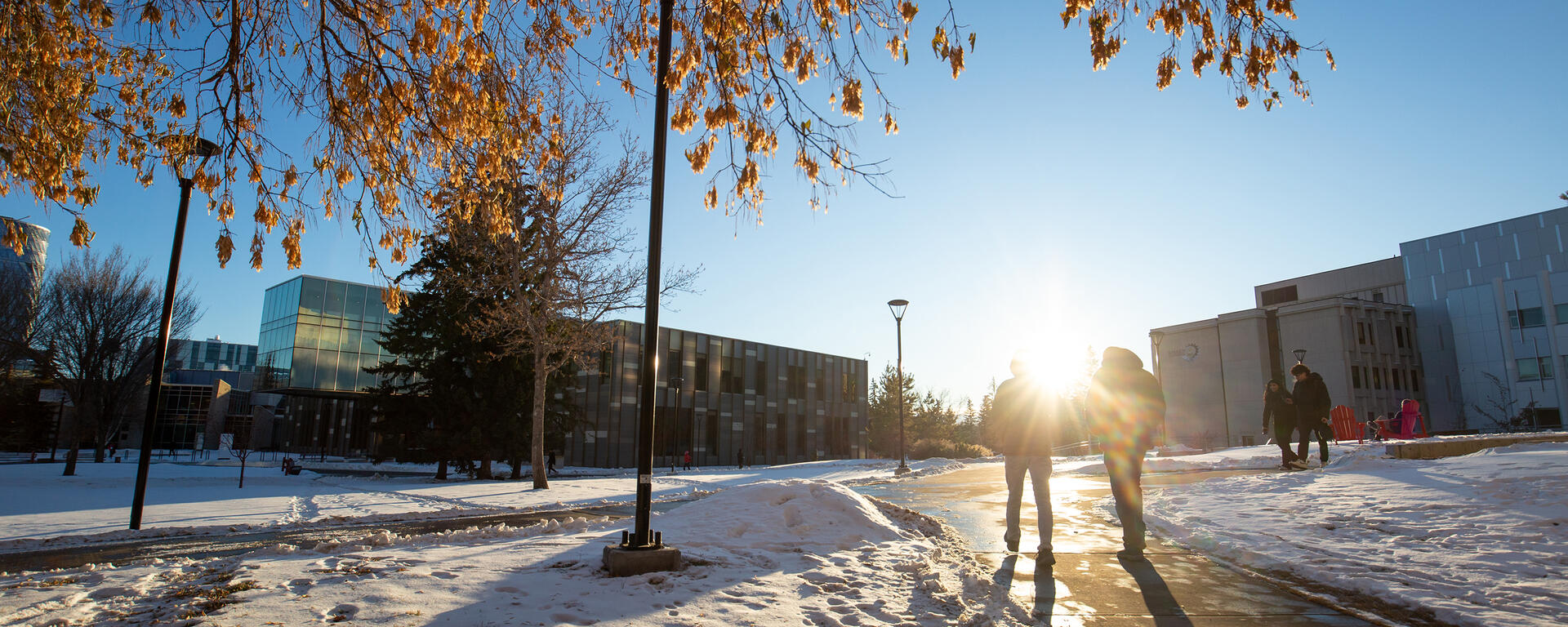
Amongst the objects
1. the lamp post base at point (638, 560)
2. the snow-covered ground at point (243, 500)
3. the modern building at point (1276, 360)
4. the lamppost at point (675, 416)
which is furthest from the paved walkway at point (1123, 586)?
the modern building at point (1276, 360)

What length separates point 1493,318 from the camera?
51.5 metres

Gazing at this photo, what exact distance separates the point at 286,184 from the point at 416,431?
61.1ft

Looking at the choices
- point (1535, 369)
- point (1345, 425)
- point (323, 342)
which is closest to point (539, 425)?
point (1345, 425)

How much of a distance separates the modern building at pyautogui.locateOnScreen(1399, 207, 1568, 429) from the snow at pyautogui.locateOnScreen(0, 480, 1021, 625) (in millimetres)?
56147

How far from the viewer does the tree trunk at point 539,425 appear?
1781 centimetres

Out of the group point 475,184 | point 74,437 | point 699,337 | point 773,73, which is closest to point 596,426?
point 699,337

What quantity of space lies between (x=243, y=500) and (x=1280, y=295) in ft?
261

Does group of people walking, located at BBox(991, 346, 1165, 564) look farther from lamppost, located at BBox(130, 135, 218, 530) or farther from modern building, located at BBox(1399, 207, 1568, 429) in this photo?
modern building, located at BBox(1399, 207, 1568, 429)

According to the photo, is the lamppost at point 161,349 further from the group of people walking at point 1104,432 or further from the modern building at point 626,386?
the modern building at point 626,386

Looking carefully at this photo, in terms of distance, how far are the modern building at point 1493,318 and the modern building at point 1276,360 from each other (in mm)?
1832

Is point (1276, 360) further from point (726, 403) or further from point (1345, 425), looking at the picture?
point (726, 403)

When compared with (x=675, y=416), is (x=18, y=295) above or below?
above

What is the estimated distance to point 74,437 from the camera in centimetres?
2164

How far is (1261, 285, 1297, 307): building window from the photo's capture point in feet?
223
